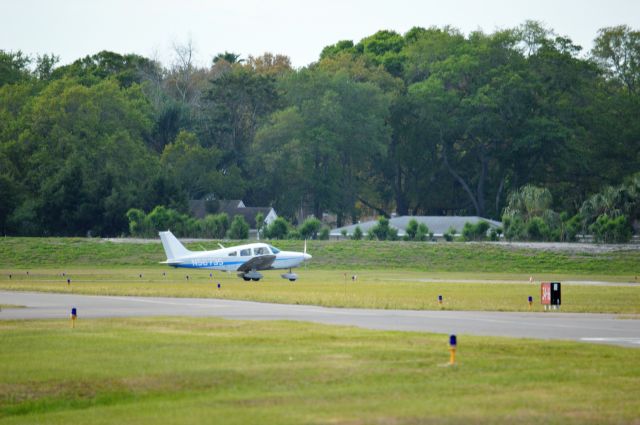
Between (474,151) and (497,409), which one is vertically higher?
(474,151)

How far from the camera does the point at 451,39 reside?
128 meters

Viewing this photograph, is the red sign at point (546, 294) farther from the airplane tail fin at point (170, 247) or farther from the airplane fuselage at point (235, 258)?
the airplane tail fin at point (170, 247)

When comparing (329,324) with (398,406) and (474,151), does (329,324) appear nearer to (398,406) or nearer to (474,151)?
(398,406)

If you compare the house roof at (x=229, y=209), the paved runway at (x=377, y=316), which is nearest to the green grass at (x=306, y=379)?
the paved runway at (x=377, y=316)

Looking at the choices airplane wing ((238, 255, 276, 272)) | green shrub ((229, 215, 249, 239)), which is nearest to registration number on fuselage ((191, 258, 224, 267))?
airplane wing ((238, 255, 276, 272))

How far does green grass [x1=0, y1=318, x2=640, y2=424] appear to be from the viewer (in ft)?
54.0

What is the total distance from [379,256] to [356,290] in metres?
31.4

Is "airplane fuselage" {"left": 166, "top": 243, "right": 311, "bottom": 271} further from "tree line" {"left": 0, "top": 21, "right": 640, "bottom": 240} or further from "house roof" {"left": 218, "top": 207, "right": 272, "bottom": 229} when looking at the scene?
"house roof" {"left": 218, "top": 207, "right": 272, "bottom": 229}

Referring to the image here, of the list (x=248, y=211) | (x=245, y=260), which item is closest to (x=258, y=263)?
(x=245, y=260)

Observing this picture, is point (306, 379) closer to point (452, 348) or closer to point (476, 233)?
point (452, 348)

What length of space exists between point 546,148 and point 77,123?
48838 mm

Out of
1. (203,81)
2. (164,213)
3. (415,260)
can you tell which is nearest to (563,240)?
(415,260)

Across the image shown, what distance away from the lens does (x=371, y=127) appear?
12056 centimetres

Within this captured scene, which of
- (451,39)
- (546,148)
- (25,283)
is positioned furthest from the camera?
(451,39)
